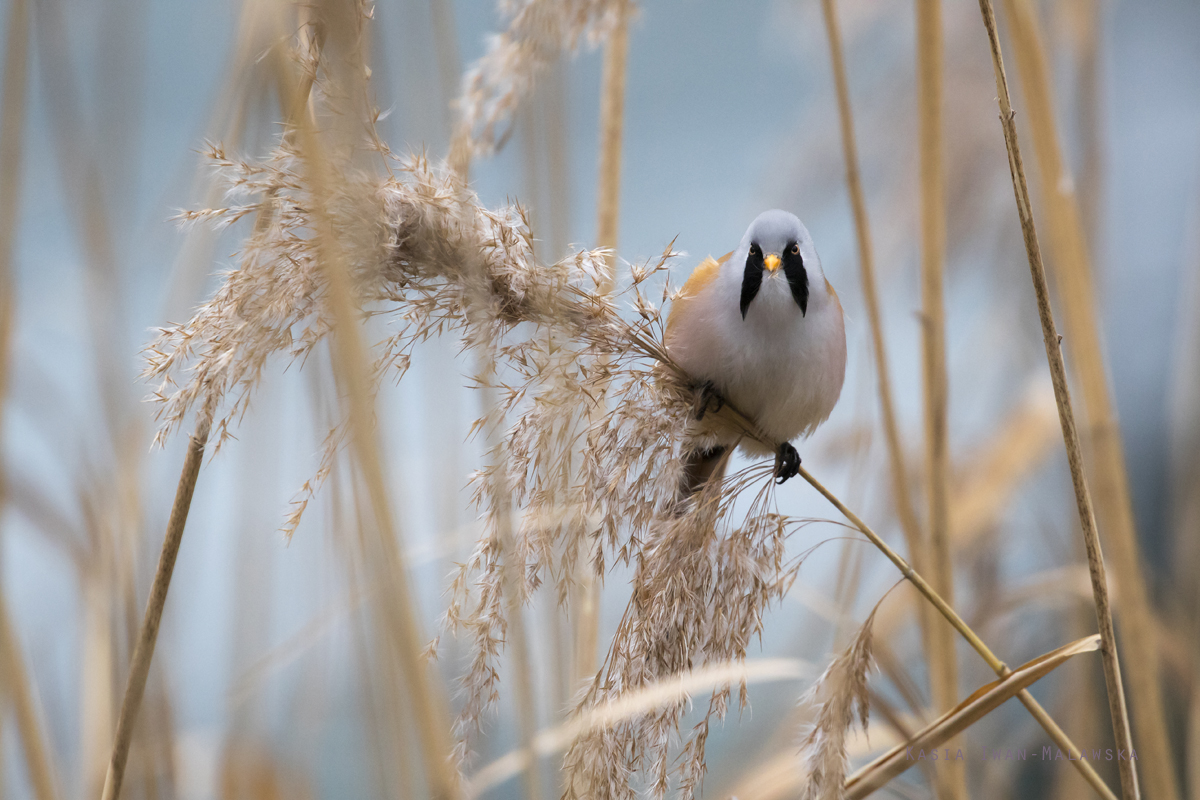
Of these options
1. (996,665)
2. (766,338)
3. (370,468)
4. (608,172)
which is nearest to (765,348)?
(766,338)

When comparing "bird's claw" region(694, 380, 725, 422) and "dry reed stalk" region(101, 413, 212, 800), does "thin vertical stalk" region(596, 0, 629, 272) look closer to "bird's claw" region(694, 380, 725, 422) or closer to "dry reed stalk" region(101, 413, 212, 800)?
"bird's claw" region(694, 380, 725, 422)

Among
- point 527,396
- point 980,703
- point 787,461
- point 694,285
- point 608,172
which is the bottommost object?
point 980,703

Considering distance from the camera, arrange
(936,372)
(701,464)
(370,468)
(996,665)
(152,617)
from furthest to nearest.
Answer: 1. (701,464)
2. (936,372)
3. (996,665)
4. (152,617)
5. (370,468)

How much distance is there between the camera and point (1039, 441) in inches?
56.6

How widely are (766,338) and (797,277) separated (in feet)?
0.24

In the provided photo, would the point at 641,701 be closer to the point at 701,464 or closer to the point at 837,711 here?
the point at 837,711

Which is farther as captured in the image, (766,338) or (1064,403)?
(766,338)

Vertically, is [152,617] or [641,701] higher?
[152,617]

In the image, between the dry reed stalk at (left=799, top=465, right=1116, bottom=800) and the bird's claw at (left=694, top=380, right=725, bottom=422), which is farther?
the bird's claw at (left=694, top=380, right=725, bottom=422)

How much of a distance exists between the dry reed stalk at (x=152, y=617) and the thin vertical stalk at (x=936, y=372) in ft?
2.33

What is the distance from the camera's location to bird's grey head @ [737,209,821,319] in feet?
2.84

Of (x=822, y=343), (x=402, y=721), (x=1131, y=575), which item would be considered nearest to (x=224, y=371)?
(x=402, y=721)

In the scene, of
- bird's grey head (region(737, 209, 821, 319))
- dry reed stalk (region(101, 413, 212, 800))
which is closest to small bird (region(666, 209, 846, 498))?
bird's grey head (region(737, 209, 821, 319))

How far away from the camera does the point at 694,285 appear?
106 centimetres
